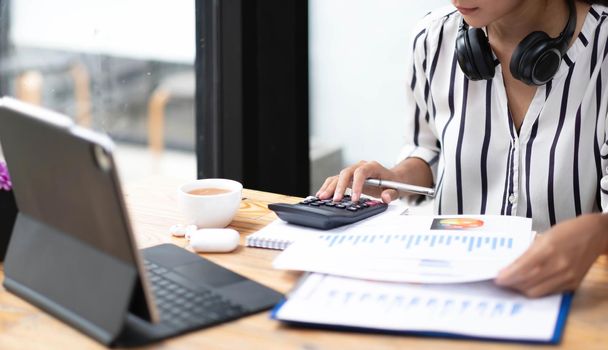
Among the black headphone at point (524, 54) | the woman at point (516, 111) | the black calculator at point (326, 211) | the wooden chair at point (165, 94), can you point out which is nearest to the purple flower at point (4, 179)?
the black calculator at point (326, 211)

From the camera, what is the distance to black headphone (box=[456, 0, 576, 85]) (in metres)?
1.52

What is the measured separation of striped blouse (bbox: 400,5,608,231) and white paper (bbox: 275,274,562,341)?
612mm

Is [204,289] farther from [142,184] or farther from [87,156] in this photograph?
[142,184]

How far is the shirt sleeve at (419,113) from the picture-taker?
1.83 metres

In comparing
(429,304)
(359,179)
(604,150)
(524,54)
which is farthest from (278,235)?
(604,150)

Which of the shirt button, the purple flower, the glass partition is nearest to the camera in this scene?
the purple flower

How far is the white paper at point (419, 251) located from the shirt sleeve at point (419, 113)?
21.7 inches

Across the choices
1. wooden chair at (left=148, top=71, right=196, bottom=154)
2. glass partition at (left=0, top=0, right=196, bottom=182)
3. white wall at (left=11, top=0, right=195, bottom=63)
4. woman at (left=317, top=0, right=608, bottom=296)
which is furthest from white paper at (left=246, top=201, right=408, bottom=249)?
wooden chair at (left=148, top=71, right=196, bottom=154)

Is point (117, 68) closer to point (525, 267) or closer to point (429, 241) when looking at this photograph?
point (429, 241)

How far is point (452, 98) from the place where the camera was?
177 centimetres

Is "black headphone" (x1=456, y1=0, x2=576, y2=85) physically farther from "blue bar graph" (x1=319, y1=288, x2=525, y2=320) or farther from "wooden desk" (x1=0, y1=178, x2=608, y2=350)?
"blue bar graph" (x1=319, y1=288, x2=525, y2=320)

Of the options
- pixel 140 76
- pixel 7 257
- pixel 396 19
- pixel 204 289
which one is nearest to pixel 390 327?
pixel 204 289

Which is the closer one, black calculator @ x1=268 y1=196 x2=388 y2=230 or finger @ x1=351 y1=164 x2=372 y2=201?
black calculator @ x1=268 y1=196 x2=388 y2=230

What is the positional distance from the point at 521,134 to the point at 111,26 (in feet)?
3.53
